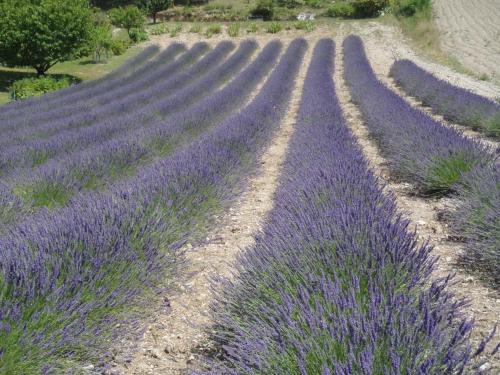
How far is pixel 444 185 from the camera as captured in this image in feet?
12.3

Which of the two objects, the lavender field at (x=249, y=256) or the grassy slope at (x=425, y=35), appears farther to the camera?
the grassy slope at (x=425, y=35)

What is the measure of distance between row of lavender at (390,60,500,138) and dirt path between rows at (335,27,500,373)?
1.66 meters

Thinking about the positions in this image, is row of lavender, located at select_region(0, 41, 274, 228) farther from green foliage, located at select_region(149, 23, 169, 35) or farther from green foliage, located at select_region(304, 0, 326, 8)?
green foliage, located at select_region(304, 0, 326, 8)

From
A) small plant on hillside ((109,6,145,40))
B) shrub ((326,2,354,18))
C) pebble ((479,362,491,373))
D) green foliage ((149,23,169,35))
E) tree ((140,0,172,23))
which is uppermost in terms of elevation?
tree ((140,0,172,23))

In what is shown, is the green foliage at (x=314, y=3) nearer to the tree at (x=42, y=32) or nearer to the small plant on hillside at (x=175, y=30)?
the small plant on hillside at (x=175, y=30)

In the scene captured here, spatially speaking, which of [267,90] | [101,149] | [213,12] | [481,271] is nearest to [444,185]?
[481,271]

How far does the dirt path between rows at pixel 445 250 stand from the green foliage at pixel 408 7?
19.4 metres

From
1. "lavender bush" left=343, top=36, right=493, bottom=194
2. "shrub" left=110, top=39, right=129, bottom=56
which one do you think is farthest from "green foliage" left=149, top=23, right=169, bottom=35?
"lavender bush" left=343, top=36, right=493, bottom=194

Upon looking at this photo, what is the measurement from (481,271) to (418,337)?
1332 mm

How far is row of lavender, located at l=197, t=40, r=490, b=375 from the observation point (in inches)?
53.3

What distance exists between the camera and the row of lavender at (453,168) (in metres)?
2.60

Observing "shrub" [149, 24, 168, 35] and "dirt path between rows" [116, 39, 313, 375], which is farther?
"shrub" [149, 24, 168, 35]

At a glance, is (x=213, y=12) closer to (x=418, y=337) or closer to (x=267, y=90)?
(x=267, y=90)

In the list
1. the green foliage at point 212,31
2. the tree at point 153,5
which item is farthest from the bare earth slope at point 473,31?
the tree at point 153,5
